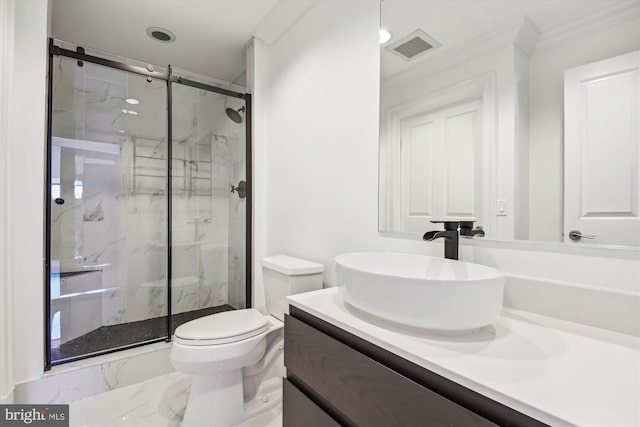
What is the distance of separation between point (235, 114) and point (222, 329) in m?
1.72

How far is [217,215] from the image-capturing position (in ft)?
8.70

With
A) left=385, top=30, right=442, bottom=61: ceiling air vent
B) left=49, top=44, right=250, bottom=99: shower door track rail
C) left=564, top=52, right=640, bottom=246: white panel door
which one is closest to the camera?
left=564, top=52, right=640, bottom=246: white panel door

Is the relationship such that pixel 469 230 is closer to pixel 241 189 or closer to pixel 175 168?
pixel 241 189

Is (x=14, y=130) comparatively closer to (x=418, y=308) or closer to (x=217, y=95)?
(x=217, y=95)

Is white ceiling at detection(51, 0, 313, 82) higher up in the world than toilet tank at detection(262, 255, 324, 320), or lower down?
higher up

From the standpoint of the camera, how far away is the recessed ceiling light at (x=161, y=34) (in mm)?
2160

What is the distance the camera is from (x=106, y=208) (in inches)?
93.8

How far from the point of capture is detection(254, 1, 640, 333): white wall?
2.64 ft

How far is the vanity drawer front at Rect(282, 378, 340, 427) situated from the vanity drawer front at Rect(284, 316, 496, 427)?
3 centimetres

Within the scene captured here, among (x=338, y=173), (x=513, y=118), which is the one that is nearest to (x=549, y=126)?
(x=513, y=118)

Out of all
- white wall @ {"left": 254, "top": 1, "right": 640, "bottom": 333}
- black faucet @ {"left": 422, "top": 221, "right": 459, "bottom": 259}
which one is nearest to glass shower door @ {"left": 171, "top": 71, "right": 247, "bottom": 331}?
white wall @ {"left": 254, "top": 1, "right": 640, "bottom": 333}

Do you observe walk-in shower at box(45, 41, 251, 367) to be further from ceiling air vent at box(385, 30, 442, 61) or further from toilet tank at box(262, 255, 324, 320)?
ceiling air vent at box(385, 30, 442, 61)

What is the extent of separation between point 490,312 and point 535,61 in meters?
0.78

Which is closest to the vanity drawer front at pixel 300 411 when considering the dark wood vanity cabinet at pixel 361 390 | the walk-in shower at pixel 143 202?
the dark wood vanity cabinet at pixel 361 390
